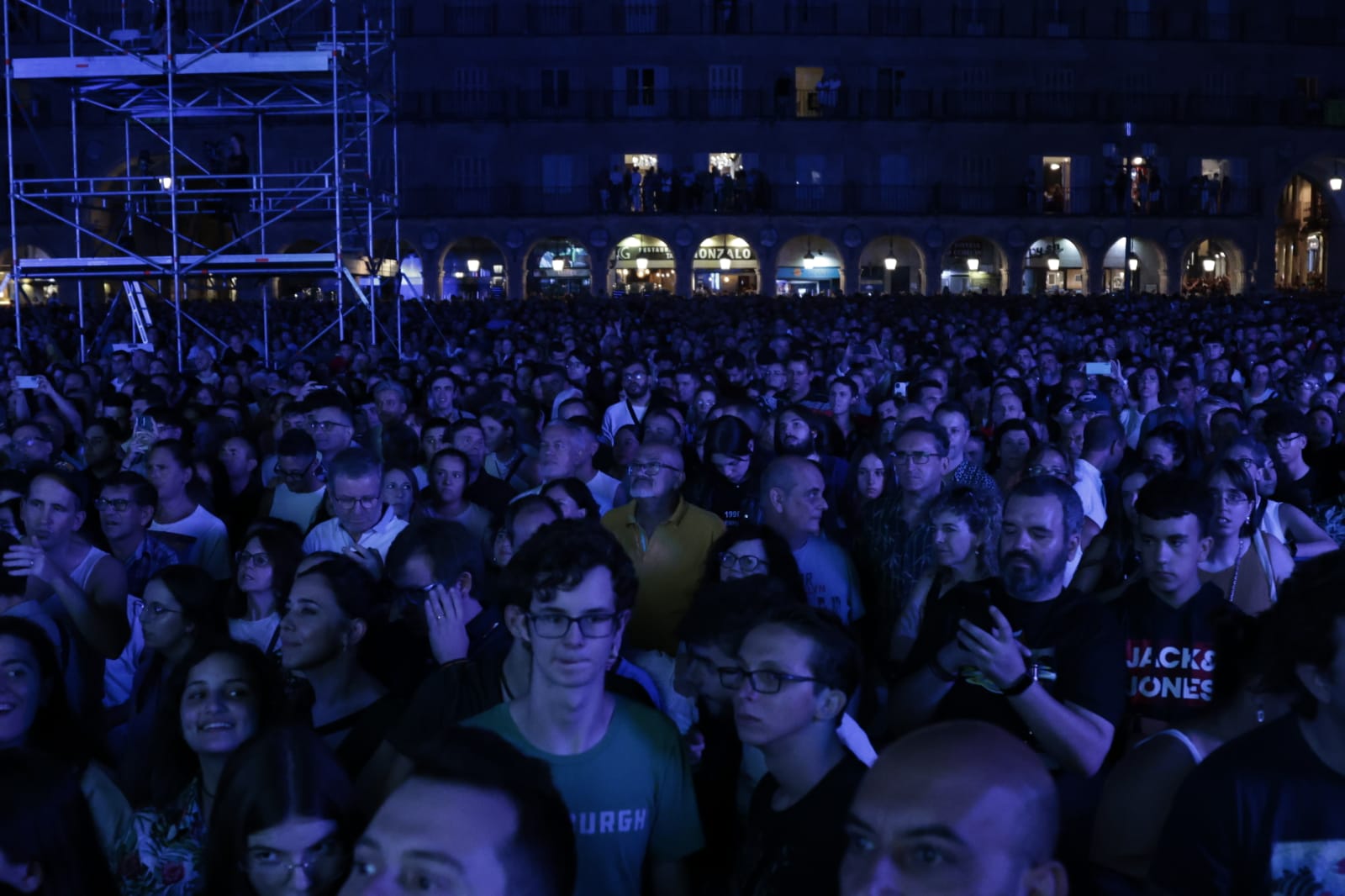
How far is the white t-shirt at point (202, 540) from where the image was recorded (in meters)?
6.93

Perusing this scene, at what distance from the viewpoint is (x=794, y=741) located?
3.43 meters

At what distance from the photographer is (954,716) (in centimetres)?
428

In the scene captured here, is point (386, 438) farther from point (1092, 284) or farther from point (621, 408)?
point (1092, 284)

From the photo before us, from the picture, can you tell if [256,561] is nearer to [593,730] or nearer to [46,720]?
[46,720]

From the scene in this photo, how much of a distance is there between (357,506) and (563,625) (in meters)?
3.03

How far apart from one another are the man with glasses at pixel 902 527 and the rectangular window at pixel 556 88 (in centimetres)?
3896

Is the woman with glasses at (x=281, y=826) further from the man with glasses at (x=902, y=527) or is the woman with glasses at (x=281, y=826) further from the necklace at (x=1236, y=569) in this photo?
the necklace at (x=1236, y=569)

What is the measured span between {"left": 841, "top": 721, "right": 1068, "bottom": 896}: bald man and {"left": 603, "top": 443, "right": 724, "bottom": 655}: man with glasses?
337 cm

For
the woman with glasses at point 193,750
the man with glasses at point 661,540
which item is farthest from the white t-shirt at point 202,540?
the woman with glasses at point 193,750

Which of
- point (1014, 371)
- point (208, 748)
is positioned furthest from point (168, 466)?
point (1014, 371)


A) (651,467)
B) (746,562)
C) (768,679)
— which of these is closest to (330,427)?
(651,467)

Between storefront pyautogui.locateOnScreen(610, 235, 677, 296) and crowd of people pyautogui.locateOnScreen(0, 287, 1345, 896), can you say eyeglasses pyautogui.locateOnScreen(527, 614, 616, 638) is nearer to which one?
crowd of people pyautogui.locateOnScreen(0, 287, 1345, 896)

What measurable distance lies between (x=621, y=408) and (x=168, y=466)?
14.4 ft

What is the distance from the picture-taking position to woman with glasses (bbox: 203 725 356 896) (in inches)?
129
